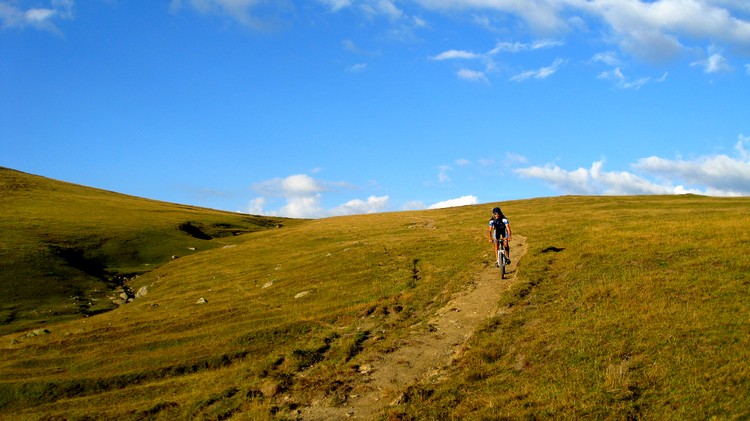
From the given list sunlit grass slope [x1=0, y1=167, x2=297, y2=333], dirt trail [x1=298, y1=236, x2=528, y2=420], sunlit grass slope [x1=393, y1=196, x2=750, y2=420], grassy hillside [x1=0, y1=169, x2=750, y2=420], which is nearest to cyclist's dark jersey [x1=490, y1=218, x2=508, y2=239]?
grassy hillside [x1=0, y1=169, x2=750, y2=420]

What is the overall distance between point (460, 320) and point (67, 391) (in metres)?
18.9

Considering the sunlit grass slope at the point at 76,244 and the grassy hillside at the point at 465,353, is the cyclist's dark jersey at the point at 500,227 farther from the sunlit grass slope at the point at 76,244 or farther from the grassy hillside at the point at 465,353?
the sunlit grass slope at the point at 76,244

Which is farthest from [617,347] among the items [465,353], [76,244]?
[76,244]

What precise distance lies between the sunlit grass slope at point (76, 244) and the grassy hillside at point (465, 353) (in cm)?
818

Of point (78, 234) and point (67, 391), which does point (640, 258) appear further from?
point (78, 234)

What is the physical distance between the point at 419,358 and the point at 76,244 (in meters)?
66.9

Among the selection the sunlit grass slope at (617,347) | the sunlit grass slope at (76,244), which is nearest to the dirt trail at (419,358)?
the sunlit grass slope at (617,347)

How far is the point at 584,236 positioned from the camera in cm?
4103

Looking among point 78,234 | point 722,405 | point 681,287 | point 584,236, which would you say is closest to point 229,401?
point 722,405

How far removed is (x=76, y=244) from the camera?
71.2 meters

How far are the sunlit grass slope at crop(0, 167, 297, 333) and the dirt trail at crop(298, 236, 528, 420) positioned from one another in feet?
122

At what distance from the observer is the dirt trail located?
16391 millimetres

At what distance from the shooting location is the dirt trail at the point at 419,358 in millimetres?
16391

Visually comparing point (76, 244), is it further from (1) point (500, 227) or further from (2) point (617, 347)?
(2) point (617, 347)
